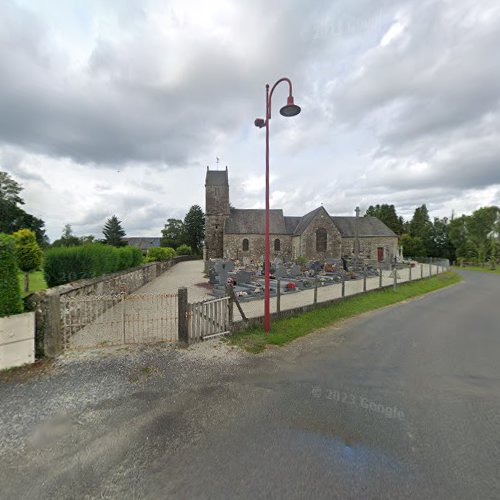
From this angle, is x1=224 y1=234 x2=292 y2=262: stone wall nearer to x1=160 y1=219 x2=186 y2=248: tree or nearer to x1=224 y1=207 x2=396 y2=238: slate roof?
x1=224 y1=207 x2=396 y2=238: slate roof

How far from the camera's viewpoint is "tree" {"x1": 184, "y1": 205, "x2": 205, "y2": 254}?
6562 centimetres

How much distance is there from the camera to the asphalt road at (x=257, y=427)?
7.84ft

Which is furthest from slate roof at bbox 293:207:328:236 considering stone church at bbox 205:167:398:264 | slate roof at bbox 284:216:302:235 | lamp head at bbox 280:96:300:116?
lamp head at bbox 280:96:300:116

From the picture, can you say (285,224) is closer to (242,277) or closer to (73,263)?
(242,277)

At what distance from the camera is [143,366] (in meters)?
4.77

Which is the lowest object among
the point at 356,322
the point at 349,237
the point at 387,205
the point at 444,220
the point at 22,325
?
the point at 356,322

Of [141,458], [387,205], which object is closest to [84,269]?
[141,458]

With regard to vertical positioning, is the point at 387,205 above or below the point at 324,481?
above

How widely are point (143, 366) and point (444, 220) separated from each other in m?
71.0

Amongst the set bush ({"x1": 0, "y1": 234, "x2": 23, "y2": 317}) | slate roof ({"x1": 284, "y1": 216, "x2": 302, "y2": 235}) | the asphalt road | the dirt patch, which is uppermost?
slate roof ({"x1": 284, "y1": 216, "x2": 302, "y2": 235})

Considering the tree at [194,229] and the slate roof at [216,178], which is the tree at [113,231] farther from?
the slate roof at [216,178]

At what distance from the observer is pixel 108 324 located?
286 inches

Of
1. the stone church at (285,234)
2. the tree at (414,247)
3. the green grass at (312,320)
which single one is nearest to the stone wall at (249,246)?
the stone church at (285,234)

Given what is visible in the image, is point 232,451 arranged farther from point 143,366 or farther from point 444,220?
point 444,220
